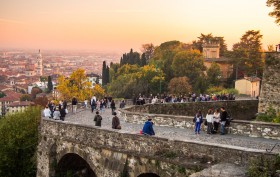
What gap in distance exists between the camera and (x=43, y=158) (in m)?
21.5

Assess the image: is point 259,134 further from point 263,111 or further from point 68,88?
point 68,88

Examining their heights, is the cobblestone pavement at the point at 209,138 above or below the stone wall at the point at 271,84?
below

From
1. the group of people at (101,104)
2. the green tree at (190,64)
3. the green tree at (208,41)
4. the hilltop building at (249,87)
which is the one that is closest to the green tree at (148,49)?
the green tree at (208,41)

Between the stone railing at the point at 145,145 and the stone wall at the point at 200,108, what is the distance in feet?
21.8

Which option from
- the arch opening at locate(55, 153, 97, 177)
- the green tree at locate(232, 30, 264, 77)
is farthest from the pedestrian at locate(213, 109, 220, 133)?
the green tree at locate(232, 30, 264, 77)

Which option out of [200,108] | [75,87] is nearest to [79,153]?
[200,108]

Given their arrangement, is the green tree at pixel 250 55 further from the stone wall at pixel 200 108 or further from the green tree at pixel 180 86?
the stone wall at pixel 200 108

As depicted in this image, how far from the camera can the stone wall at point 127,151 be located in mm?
12547

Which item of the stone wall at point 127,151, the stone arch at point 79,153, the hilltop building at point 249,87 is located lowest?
the stone arch at point 79,153

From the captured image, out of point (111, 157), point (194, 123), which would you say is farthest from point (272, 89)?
point (111, 157)

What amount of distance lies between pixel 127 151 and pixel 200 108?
14.9 metres

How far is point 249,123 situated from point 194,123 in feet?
10.2

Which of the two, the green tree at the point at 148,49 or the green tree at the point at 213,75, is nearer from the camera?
the green tree at the point at 213,75

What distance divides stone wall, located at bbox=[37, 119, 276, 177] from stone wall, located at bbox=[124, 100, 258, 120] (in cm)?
647
